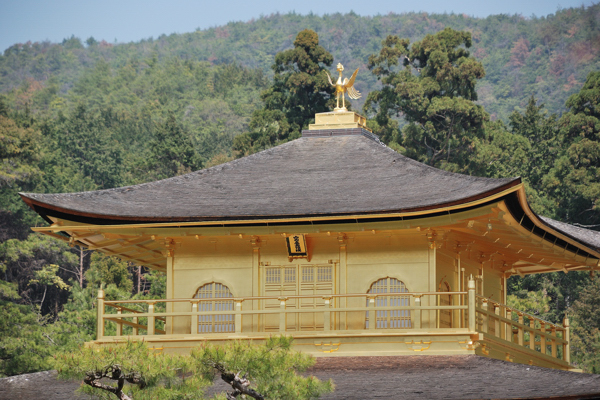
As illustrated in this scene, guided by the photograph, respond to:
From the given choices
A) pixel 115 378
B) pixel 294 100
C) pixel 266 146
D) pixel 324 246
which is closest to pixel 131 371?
pixel 115 378

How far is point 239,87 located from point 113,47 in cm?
6753

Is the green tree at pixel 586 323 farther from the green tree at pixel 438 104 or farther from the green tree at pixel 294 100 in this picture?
the green tree at pixel 294 100

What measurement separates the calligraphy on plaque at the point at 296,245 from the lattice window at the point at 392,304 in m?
1.56

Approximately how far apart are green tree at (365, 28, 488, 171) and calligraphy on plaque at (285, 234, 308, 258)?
3228 centimetres

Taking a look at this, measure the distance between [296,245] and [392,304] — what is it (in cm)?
223

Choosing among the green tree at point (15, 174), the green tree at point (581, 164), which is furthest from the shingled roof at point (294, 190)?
the green tree at point (15, 174)

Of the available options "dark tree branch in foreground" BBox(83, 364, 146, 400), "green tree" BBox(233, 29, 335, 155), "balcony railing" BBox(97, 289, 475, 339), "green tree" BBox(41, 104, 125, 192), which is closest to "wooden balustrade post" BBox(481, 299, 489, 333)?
"balcony railing" BBox(97, 289, 475, 339)

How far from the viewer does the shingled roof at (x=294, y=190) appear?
18.5m

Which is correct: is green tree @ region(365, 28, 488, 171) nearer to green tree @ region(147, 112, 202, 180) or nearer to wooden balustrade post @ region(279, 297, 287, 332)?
green tree @ region(147, 112, 202, 180)

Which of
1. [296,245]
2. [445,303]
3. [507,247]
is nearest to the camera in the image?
[296,245]

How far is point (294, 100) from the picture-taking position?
182 ft

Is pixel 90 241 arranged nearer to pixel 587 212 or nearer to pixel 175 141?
pixel 587 212

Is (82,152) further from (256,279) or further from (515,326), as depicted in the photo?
(515,326)

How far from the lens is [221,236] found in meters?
20.0
